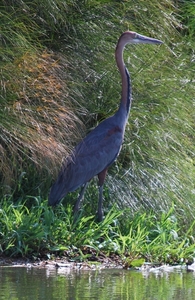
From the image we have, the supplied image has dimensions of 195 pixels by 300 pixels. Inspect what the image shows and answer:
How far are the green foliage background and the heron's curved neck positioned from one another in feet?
1.24

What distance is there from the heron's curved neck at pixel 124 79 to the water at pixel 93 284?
178 cm

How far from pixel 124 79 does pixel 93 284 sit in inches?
→ 98.1

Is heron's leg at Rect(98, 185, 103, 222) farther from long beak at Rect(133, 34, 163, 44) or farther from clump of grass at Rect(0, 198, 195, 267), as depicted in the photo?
long beak at Rect(133, 34, 163, 44)

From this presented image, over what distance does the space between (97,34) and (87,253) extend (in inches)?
96.9

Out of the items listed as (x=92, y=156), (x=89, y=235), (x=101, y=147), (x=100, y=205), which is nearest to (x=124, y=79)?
(x=101, y=147)

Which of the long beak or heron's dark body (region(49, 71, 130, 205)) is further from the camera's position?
the long beak

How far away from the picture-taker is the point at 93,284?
221 inches

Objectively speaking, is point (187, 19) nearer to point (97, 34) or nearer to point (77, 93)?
point (97, 34)

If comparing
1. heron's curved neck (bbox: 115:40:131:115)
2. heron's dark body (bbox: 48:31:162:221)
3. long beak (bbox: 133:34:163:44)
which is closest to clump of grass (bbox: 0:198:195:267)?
heron's dark body (bbox: 48:31:162:221)

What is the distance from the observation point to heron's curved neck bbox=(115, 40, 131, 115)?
7.46m

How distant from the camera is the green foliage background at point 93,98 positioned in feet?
23.1

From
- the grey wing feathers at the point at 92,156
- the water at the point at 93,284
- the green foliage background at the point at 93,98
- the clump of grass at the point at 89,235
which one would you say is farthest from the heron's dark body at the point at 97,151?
the water at the point at 93,284

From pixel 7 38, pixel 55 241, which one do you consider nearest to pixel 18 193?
pixel 55 241

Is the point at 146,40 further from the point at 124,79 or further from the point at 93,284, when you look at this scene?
the point at 93,284
